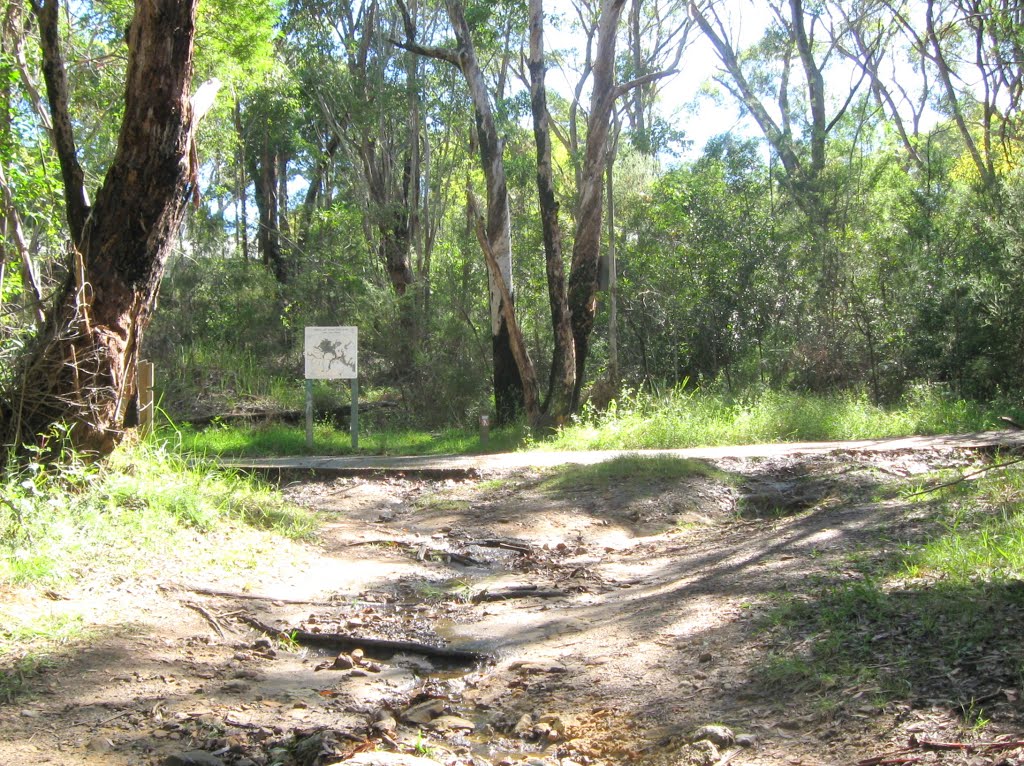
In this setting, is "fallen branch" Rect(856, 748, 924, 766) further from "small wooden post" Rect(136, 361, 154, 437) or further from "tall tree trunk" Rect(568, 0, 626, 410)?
"tall tree trunk" Rect(568, 0, 626, 410)

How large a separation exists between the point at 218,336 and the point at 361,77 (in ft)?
26.8

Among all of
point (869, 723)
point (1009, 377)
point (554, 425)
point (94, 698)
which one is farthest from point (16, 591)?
point (1009, 377)

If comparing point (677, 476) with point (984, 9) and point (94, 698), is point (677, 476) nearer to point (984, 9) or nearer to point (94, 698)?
point (94, 698)

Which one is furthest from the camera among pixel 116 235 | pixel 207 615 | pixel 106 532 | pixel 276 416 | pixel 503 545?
pixel 276 416

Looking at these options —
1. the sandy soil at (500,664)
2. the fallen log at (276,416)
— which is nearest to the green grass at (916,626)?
the sandy soil at (500,664)

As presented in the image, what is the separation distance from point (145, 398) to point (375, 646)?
4.70m

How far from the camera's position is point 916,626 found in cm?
470

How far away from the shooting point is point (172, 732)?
4.20 m

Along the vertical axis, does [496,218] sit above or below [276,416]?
above

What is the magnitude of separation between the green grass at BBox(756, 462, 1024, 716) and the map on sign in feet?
30.7

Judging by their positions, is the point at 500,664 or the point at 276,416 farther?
the point at 276,416

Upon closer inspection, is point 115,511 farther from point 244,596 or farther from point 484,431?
point 484,431

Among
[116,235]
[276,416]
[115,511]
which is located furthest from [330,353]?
[115,511]

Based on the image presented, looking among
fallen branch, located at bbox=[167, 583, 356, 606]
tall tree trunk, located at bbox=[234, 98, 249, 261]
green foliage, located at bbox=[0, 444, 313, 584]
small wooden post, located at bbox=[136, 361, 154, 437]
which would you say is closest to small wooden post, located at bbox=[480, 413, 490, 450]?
green foliage, located at bbox=[0, 444, 313, 584]
